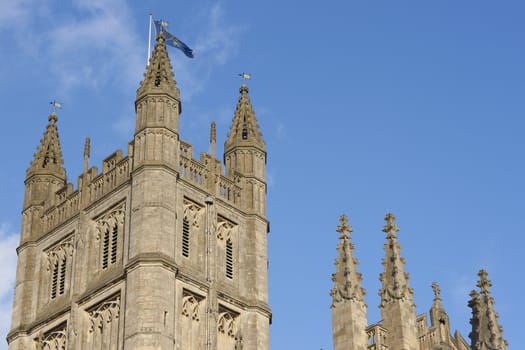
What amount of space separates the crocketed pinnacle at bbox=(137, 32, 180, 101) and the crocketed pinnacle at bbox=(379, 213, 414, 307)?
23223 mm

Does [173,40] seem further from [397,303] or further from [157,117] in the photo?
[397,303]

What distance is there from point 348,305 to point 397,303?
126cm

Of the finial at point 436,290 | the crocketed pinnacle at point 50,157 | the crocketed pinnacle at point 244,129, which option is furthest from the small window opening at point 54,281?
the finial at point 436,290

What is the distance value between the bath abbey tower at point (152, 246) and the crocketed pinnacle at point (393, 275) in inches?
643

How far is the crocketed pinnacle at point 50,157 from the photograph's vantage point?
58.8 m

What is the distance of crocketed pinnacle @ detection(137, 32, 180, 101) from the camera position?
2144 inches

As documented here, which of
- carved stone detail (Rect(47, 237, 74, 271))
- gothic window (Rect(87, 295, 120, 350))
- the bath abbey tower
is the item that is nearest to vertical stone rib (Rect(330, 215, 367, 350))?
the bath abbey tower

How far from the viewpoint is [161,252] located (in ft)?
161

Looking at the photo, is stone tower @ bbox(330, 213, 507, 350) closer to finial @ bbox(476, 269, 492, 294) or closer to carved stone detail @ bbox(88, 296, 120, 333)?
finial @ bbox(476, 269, 492, 294)

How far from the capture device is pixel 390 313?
31609 millimetres

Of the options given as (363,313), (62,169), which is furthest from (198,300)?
(363,313)

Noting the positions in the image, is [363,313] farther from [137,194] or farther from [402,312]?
[137,194]

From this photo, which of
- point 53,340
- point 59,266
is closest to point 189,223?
point 59,266

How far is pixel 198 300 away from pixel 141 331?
3.92 meters
